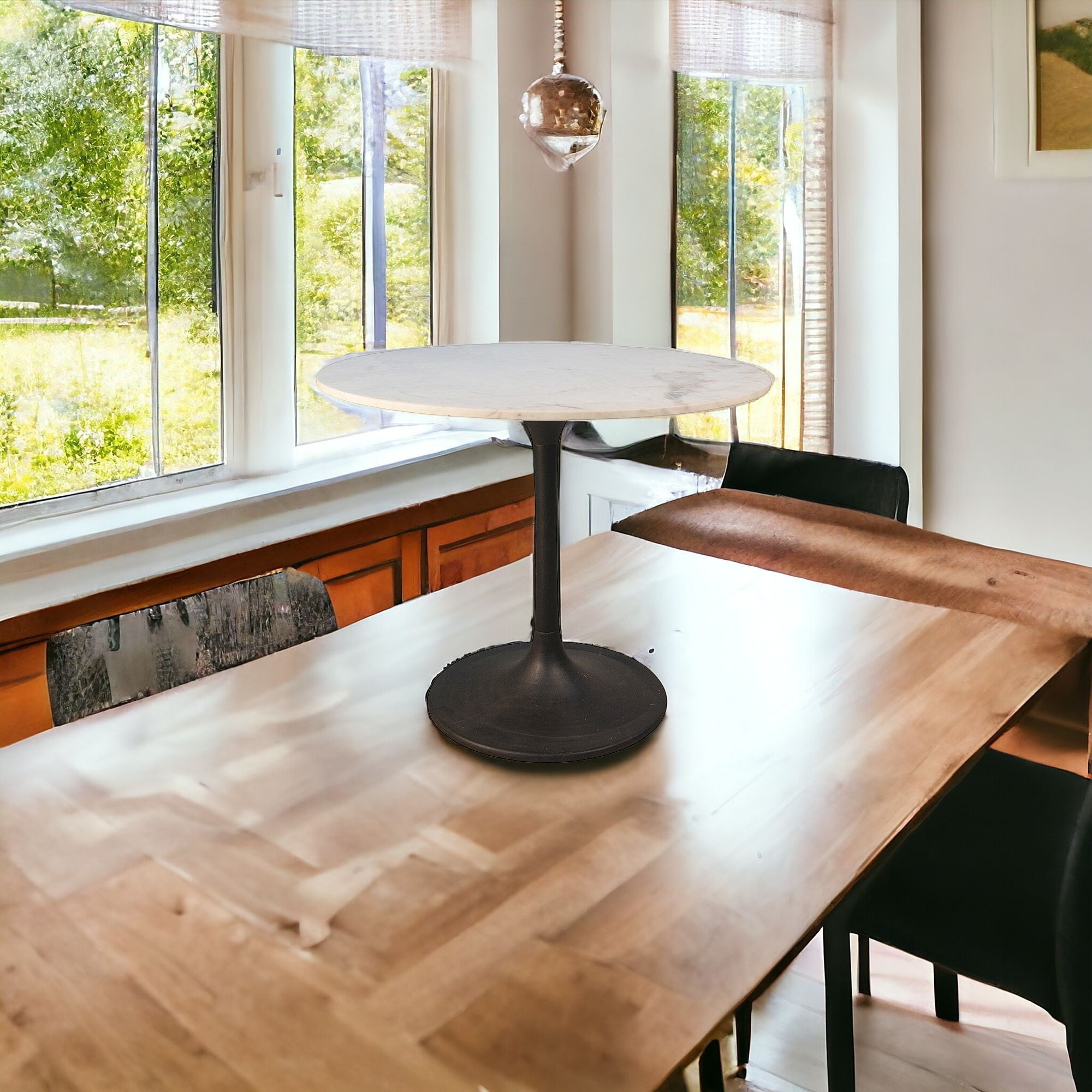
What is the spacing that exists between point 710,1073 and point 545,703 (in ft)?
1.66

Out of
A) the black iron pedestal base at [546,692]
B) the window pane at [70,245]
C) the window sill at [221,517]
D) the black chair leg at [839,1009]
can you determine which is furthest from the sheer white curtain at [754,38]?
the black chair leg at [839,1009]

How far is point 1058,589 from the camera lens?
1773mm

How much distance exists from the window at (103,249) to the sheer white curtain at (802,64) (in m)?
1.28

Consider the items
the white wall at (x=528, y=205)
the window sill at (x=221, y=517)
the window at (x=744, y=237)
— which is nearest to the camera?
the window sill at (x=221, y=517)

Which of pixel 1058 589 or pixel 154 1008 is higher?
pixel 1058 589

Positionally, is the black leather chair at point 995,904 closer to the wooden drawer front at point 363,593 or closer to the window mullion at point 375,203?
the wooden drawer front at point 363,593

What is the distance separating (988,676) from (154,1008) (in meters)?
1.09

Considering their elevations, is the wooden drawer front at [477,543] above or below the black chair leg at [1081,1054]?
above

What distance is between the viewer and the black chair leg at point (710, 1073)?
133 centimetres

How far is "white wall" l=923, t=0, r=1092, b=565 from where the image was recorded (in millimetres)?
2707

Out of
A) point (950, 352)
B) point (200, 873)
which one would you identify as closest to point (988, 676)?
point (200, 873)

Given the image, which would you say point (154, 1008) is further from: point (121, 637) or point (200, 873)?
point (121, 637)

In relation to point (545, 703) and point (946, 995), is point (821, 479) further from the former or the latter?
point (545, 703)

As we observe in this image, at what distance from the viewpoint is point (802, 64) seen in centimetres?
288
